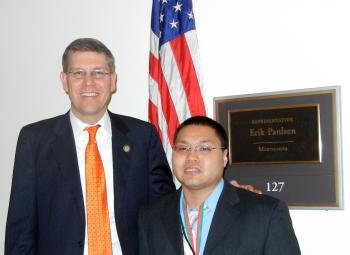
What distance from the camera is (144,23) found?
328cm

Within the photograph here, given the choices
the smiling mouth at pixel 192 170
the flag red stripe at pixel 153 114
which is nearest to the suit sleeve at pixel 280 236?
the smiling mouth at pixel 192 170

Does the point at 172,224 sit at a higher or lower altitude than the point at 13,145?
lower

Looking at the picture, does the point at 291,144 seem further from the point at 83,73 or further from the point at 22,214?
the point at 22,214

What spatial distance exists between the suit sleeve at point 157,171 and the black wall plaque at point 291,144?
574 millimetres

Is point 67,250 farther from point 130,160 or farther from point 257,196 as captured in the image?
point 257,196

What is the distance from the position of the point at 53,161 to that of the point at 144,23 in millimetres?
1393

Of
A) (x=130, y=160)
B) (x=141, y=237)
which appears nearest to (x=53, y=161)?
(x=130, y=160)

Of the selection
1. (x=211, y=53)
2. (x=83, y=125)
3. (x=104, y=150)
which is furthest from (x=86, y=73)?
(x=211, y=53)

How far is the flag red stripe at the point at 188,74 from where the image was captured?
2.92m

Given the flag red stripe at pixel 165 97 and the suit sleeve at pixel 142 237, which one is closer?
the suit sleeve at pixel 142 237

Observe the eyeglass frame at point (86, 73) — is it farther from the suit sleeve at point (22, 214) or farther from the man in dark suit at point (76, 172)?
the suit sleeve at point (22, 214)

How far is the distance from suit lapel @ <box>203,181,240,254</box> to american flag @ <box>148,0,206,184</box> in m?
0.86

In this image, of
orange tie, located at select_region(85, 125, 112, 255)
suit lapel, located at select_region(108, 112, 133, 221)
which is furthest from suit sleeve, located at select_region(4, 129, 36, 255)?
suit lapel, located at select_region(108, 112, 133, 221)

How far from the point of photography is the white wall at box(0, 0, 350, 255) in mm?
2709
